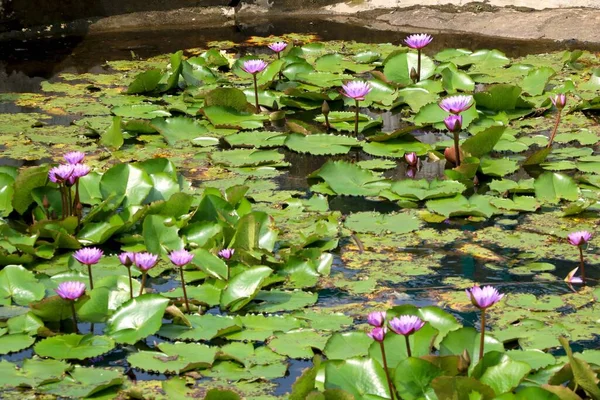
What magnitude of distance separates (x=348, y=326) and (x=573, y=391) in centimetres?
70

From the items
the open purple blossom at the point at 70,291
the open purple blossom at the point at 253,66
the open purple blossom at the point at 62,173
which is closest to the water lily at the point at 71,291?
the open purple blossom at the point at 70,291

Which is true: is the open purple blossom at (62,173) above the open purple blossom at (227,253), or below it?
above

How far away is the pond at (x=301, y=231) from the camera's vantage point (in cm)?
244

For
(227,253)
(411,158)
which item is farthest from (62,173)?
(411,158)

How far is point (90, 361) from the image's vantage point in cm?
257

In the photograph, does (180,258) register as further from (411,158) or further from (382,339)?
(411,158)

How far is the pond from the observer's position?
2.44 m

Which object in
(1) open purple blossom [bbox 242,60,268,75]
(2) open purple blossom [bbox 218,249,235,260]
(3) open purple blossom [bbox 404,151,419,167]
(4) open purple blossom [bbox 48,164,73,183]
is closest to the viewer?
(2) open purple blossom [bbox 218,249,235,260]

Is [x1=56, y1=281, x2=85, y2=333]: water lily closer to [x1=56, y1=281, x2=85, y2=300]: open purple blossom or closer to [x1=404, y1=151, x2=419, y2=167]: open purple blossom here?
[x1=56, y1=281, x2=85, y2=300]: open purple blossom

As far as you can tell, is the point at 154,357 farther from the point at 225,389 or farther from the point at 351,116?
the point at 351,116

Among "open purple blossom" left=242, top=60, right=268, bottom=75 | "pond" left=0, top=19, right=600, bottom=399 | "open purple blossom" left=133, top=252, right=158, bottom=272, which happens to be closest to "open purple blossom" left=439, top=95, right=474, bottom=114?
"pond" left=0, top=19, right=600, bottom=399

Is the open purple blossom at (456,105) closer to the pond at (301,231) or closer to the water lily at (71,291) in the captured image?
the pond at (301,231)

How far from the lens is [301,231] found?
11.0 feet

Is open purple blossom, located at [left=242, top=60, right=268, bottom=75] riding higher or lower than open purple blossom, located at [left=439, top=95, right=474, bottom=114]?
lower
